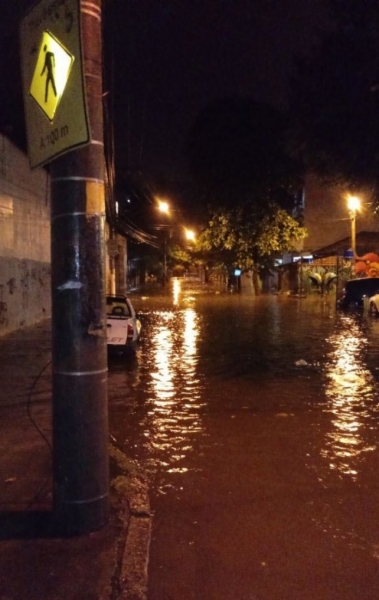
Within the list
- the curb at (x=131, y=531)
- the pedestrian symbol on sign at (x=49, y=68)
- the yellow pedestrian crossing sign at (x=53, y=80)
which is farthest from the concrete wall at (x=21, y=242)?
the pedestrian symbol on sign at (x=49, y=68)

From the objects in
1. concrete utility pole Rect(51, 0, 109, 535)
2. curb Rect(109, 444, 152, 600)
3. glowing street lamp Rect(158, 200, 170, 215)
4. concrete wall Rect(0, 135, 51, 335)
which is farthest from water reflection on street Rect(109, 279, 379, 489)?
glowing street lamp Rect(158, 200, 170, 215)

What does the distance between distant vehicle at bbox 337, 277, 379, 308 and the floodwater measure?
1639 centimetres

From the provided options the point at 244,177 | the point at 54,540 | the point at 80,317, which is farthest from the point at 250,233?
the point at 54,540

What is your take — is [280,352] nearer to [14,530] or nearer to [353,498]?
[353,498]

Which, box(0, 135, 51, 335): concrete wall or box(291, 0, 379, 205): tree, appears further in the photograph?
box(0, 135, 51, 335): concrete wall

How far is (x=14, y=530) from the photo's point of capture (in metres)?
5.24

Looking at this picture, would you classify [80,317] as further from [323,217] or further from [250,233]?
[323,217]

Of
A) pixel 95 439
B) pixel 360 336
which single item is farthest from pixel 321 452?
pixel 360 336

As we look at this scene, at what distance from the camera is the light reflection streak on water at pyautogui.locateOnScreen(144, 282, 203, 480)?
7898 millimetres

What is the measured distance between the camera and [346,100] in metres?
13.0

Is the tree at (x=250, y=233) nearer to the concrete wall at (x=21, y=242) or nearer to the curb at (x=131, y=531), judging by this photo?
the concrete wall at (x=21, y=242)

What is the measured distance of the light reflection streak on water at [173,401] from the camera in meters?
7.90

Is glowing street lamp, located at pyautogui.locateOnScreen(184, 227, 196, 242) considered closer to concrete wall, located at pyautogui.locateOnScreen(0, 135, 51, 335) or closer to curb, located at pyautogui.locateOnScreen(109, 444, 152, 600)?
concrete wall, located at pyautogui.locateOnScreen(0, 135, 51, 335)

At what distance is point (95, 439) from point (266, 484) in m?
2.25
